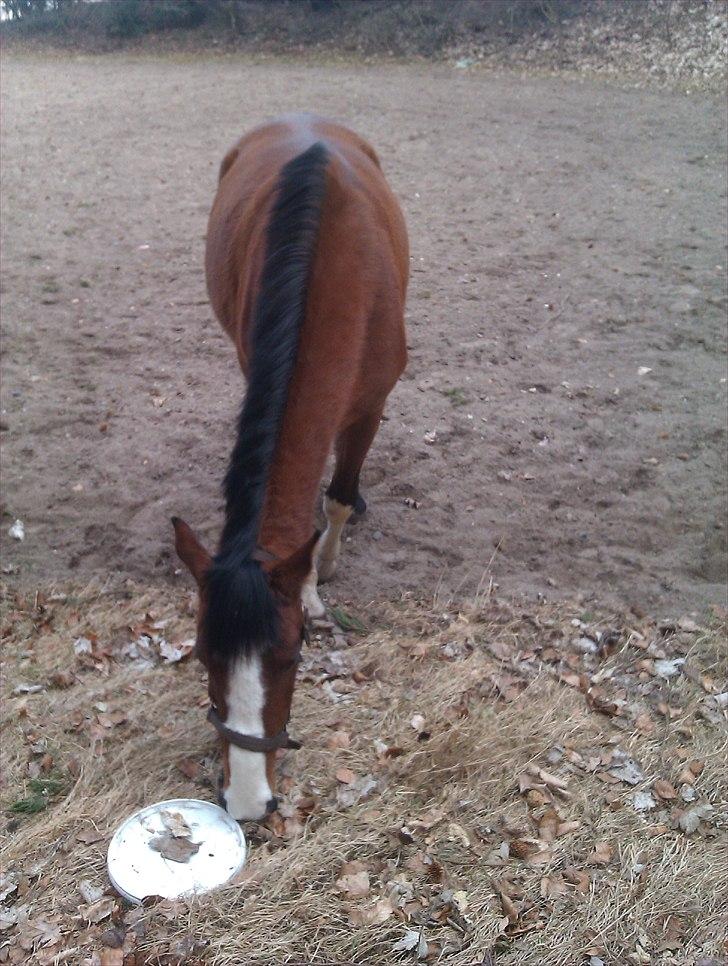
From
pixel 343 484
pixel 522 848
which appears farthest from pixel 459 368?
pixel 522 848

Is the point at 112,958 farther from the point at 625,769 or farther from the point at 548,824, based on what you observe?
the point at 625,769

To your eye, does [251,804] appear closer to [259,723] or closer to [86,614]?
[259,723]

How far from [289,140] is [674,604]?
317 cm

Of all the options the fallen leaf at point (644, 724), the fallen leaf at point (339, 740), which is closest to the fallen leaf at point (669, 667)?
the fallen leaf at point (644, 724)

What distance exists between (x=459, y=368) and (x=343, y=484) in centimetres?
203

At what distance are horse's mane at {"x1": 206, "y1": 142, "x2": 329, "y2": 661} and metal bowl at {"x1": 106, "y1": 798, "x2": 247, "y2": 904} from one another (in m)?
0.79

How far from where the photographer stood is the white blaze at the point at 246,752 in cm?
212

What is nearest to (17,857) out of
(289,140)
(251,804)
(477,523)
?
(251,804)

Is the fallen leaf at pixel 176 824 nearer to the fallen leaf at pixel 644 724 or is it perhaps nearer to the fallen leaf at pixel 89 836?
the fallen leaf at pixel 89 836

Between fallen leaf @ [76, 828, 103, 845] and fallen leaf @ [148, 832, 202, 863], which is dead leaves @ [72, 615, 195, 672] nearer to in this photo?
fallen leaf @ [76, 828, 103, 845]

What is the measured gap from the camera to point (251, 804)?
2367 millimetres

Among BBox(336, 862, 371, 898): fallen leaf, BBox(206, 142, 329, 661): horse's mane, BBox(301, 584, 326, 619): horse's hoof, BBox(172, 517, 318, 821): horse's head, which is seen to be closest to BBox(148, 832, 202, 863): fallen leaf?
BBox(172, 517, 318, 821): horse's head

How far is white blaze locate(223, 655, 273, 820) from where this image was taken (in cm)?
212

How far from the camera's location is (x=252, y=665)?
6.92 ft
